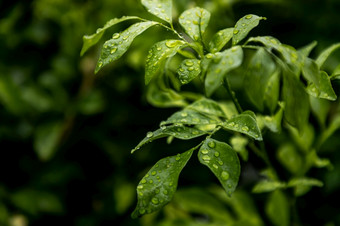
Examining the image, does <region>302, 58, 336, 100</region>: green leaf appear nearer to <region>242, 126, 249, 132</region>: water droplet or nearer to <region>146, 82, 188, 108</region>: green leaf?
<region>242, 126, 249, 132</region>: water droplet

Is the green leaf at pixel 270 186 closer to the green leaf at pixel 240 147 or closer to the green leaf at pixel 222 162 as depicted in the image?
the green leaf at pixel 240 147

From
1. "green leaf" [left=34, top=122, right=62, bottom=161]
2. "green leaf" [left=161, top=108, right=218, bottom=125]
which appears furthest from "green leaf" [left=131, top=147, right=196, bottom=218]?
"green leaf" [left=34, top=122, right=62, bottom=161]

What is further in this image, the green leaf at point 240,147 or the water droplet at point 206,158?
the green leaf at point 240,147

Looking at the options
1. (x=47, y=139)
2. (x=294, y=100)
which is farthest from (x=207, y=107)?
(x=47, y=139)

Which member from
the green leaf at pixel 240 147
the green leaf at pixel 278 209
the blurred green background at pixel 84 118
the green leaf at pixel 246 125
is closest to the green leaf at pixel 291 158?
the green leaf at pixel 278 209

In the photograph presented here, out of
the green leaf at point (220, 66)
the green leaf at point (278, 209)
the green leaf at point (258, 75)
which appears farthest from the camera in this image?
the green leaf at point (278, 209)

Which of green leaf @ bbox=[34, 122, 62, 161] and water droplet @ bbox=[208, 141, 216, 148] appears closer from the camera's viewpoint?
water droplet @ bbox=[208, 141, 216, 148]

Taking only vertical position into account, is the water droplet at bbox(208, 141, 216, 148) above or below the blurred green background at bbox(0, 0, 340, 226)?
above

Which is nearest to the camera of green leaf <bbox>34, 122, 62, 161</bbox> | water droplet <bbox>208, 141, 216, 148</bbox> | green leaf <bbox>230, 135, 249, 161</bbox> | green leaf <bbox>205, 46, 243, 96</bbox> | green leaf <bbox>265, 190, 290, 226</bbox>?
green leaf <bbox>205, 46, 243, 96</bbox>
